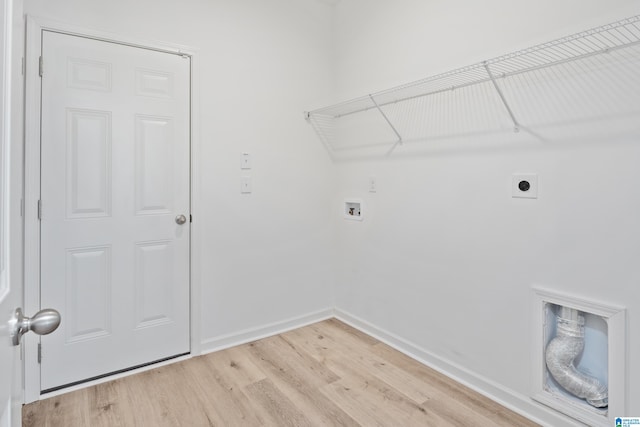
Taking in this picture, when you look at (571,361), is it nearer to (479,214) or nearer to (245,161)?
(479,214)

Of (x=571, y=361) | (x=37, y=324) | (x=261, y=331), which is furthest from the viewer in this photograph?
(x=261, y=331)

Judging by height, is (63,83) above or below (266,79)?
below

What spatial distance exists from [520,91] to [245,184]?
5.84 feet

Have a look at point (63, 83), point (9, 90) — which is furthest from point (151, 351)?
point (9, 90)

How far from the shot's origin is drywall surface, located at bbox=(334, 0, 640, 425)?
151 cm

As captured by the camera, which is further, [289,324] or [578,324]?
[289,324]

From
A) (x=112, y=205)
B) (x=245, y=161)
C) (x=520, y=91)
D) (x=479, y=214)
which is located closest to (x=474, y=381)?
(x=479, y=214)

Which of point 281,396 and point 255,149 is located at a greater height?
point 255,149

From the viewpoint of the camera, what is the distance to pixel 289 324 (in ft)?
9.25

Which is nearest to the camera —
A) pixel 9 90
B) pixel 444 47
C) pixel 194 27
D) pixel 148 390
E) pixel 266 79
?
pixel 9 90

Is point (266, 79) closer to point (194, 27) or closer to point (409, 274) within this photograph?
point (194, 27)

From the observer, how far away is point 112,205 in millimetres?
2082

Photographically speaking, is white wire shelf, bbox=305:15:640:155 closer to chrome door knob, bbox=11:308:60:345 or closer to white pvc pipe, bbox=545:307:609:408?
white pvc pipe, bbox=545:307:609:408

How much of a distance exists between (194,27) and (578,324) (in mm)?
2730
